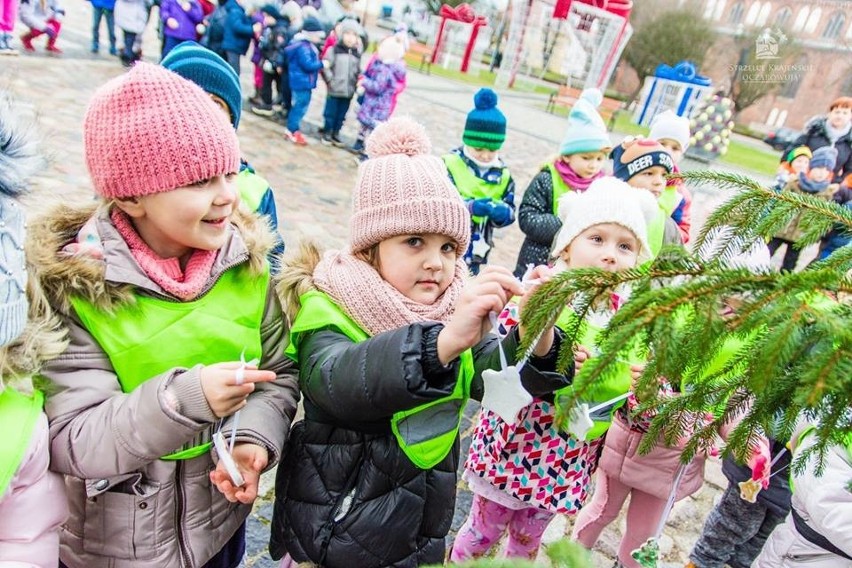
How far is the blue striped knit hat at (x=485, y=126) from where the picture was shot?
388cm

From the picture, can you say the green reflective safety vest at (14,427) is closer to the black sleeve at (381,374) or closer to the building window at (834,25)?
the black sleeve at (381,374)

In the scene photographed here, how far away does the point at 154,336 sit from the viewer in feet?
4.72

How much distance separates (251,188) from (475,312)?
5.31 ft

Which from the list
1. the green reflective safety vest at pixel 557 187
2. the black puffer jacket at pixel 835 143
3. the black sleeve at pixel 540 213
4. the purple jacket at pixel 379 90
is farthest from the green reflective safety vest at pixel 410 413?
the black puffer jacket at pixel 835 143

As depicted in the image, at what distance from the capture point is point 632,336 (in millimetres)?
875

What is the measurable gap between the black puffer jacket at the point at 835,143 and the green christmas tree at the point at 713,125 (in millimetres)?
1075

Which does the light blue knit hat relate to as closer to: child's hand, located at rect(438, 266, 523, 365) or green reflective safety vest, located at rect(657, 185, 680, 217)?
green reflective safety vest, located at rect(657, 185, 680, 217)

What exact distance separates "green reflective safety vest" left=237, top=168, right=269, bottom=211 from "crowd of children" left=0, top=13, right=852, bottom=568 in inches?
18.1

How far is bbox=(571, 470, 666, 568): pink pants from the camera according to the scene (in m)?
2.46

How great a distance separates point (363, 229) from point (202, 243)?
455 millimetres

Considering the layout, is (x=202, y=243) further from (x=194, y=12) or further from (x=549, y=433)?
(x=194, y=12)

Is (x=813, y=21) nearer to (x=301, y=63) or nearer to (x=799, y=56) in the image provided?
(x=799, y=56)

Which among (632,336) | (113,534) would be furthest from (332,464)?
(632,336)

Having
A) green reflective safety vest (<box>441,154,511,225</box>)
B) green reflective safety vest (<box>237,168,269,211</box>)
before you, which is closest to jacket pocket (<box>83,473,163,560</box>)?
green reflective safety vest (<box>237,168,269,211</box>)
